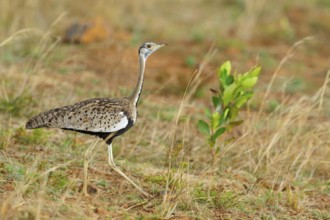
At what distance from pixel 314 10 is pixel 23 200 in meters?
10.6

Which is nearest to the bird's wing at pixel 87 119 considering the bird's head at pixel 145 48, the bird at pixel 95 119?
the bird at pixel 95 119

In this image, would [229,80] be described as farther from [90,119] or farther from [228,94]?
[90,119]

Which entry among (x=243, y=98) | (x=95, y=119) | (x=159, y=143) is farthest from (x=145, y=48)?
(x=159, y=143)

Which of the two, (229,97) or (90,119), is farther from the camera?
(229,97)

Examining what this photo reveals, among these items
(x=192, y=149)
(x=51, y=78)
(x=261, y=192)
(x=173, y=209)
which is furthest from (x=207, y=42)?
(x=173, y=209)

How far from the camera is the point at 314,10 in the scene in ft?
46.6

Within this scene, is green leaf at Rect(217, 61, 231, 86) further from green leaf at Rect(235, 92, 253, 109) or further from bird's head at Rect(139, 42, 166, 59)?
bird's head at Rect(139, 42, 166, 59)

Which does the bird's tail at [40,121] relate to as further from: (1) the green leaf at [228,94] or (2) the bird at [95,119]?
(1) the green leaf at [228,94]

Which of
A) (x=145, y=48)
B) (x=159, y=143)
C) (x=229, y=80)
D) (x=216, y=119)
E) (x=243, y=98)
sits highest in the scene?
(x=145, y=48)

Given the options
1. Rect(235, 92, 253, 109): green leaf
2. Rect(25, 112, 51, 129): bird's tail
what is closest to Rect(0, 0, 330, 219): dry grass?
Rect(25, 112, 51, 129): bird's tail

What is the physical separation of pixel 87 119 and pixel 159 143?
6.20 ft

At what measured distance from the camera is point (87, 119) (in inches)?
207

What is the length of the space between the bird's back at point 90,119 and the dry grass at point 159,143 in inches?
13.2

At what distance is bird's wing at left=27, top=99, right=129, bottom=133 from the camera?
5.23 m
